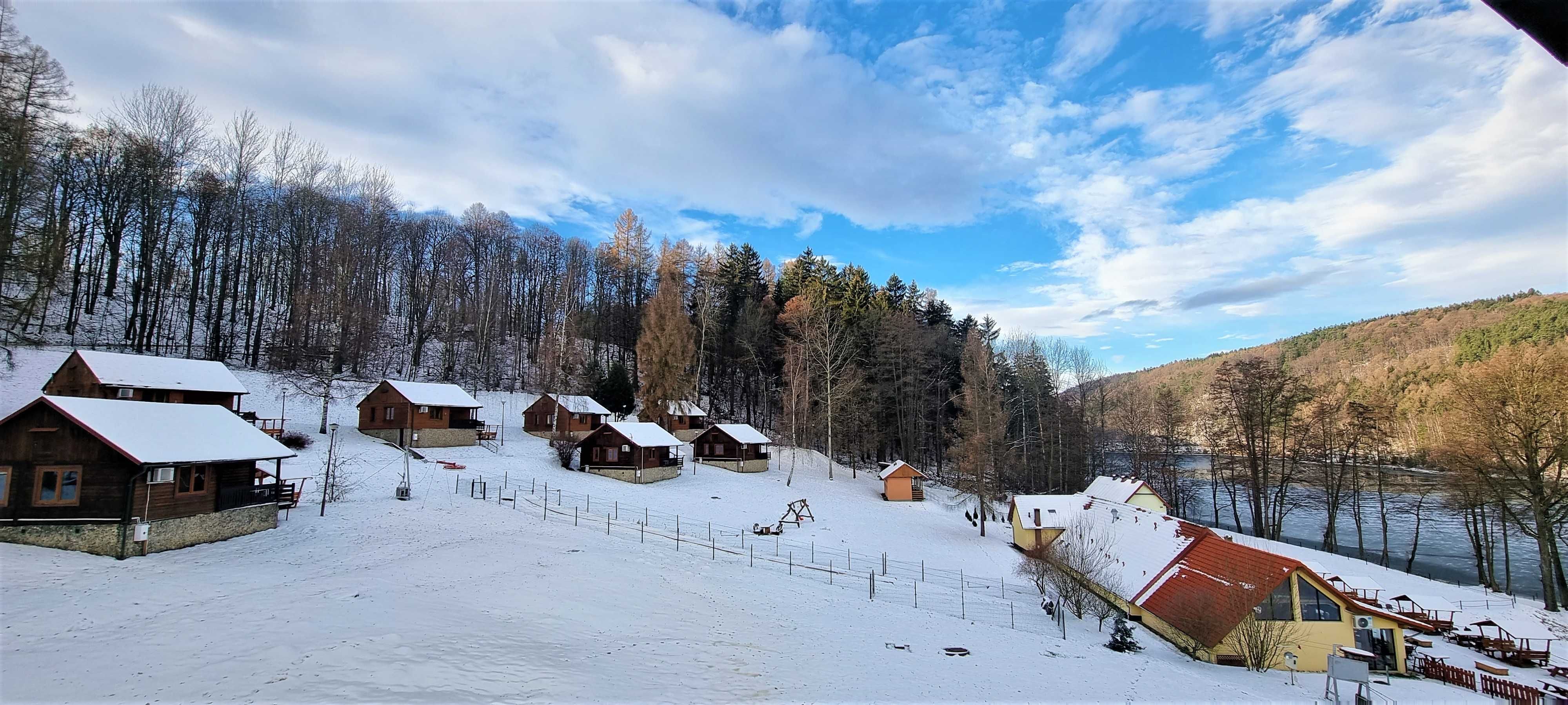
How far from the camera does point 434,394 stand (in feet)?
132

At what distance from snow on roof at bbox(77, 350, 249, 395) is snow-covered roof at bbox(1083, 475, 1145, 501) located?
48112 millimetres

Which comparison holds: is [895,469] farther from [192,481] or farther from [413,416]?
[192,481]

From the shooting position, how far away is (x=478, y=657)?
1158 centimetres

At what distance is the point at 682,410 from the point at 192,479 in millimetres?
33558

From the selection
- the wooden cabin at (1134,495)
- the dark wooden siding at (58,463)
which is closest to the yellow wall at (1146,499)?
the wooden cabin at (1134,495)

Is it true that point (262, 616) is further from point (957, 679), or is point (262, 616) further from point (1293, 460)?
point (1293, 460)

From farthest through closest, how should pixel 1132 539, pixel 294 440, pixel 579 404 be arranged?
pixel 579 404 < pixel 294 440 < pixel 1132 539

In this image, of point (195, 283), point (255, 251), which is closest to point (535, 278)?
point (255, 251)

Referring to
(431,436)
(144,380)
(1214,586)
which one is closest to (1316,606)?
(1214,586)

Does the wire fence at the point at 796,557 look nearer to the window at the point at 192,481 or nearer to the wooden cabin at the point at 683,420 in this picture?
the window at the point at 192,481

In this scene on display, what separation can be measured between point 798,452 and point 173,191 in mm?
46357

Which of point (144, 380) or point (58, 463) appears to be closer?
point (58, 463)

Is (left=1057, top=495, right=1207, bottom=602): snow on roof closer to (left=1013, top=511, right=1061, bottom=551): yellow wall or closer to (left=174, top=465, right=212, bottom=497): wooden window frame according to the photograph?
(left=1013, top=511, right=1061, bottom=551): yellow wall

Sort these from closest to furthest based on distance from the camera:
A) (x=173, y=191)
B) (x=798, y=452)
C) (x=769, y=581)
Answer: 1. (x=769, y=581)
2. (x=173, y=191)
3. (x=798, y=452)
